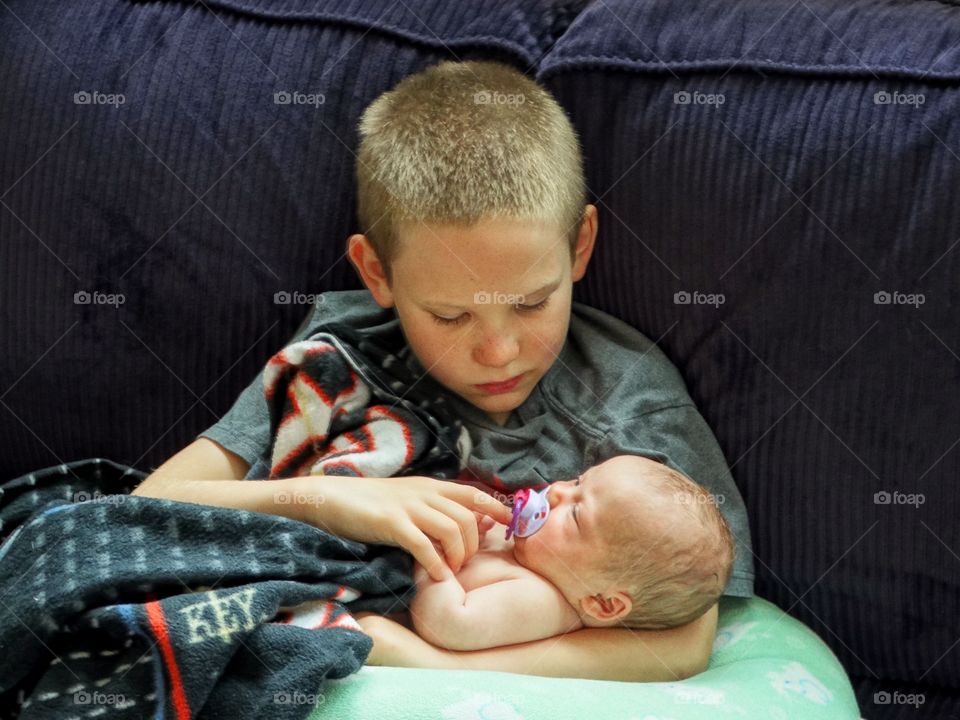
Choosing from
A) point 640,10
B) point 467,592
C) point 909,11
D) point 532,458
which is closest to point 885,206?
point 909,11

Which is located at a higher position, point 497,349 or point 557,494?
point 497,349

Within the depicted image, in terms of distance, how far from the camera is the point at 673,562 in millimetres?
1250

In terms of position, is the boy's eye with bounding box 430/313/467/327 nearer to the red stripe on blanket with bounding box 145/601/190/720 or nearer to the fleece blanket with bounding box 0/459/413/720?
the fleece blanket with bounding box 0/459/413/720

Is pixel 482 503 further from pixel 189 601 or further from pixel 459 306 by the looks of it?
pixel 189 601

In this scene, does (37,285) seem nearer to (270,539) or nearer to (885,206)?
(270,539)

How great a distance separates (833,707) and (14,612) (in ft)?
2.68

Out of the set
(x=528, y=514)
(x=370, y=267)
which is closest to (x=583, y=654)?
(x=528, y=514)

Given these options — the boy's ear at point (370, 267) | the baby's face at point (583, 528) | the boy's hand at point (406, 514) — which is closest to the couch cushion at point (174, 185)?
the boy's ear at point (370, 267)

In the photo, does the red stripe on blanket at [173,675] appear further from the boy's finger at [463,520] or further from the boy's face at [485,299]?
the boy's face at [485,299]

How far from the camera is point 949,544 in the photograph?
1382 mm

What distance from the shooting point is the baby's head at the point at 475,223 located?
129 centimetres

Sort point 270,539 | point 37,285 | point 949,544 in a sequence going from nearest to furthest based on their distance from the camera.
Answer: point 270,539
point 949,544
point 37,285

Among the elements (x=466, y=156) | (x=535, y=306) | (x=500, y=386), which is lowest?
(x=500, y=386)

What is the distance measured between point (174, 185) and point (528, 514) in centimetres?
61
